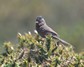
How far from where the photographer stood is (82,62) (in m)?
6.59

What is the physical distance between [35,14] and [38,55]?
22694mm

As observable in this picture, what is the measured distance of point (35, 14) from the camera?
29516mm

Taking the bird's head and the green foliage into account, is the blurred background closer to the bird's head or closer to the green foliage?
the bird's head

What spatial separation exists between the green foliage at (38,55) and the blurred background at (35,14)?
1669 cm

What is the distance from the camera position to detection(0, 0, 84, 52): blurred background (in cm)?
2605

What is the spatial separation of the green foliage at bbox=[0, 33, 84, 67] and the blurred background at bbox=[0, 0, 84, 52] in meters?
16.7

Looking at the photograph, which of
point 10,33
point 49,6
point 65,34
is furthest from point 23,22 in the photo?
point 65,34

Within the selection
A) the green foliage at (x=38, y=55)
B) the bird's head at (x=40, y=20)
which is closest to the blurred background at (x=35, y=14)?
the bird's head at (x=40, y=20)

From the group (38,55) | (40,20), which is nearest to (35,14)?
(40,20)

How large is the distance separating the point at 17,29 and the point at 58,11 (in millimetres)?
4565

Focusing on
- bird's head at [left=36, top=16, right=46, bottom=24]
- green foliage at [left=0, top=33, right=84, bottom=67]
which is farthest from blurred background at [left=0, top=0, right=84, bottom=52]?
green foliage at [left=0, top=33, right=84, bottom=67]

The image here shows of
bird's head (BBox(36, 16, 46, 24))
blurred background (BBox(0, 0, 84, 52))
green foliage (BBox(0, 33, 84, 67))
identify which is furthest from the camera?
blurred background (BBox(0, 0, 84, 52))

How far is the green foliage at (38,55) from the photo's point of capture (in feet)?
21.6

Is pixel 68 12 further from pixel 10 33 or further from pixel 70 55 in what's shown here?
pixel 70 55
